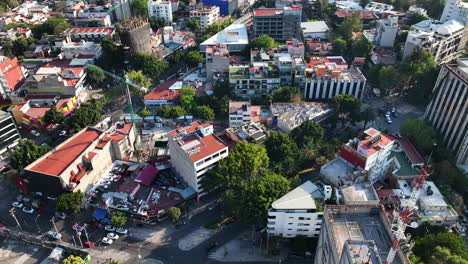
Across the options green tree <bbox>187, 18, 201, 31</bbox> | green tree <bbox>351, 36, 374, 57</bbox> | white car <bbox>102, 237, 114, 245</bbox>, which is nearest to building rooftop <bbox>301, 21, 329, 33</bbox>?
green tree <bbox>351, 36, 374, 57</bbox>

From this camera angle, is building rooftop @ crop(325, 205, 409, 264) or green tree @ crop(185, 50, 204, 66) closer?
building rooftop @ crop(325, 205, 409, 264)

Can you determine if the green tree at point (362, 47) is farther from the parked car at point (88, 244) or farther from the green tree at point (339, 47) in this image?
the parked car at point (88, 244)

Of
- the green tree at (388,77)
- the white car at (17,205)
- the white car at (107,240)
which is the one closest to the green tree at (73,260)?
the white car at (107,240)

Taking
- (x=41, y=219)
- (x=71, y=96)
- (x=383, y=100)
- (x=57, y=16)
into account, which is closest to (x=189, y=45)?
(x=71, y=96)

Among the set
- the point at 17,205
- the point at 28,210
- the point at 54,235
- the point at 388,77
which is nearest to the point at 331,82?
the point at 388,77

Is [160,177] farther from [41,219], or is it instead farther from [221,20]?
[221,20]

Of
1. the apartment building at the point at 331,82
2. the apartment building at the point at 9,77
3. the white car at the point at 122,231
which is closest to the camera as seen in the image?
the white car at the point at 122,231

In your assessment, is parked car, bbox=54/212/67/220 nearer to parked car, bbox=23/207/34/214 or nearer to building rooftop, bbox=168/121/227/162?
parked car, bbox=23/207/34/214

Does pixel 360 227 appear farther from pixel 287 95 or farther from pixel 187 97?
pixel 187 97
